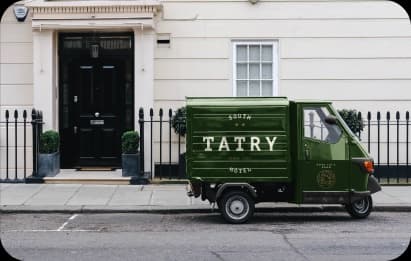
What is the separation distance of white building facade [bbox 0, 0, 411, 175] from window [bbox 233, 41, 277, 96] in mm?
23

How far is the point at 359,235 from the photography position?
8930 millimetres

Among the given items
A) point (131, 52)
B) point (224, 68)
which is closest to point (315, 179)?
point (224, 68)

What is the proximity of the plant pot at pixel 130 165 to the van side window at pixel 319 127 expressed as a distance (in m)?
4.85

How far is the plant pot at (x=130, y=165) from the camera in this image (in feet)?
45.6

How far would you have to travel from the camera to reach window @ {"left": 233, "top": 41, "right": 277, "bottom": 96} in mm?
15016

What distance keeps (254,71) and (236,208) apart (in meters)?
5.68

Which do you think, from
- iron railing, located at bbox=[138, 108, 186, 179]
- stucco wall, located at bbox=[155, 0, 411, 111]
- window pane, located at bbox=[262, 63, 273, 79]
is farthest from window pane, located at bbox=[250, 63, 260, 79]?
iron railing, located at bbox=[138, 108, 186, 179]

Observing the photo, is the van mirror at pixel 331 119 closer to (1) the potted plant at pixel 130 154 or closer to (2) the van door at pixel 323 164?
(2) the van door at pixel 323 164

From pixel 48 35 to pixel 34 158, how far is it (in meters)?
2.75

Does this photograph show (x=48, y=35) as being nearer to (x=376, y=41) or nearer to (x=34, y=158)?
(x=34, y=158)

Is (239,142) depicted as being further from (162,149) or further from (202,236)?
Result: (162,149)

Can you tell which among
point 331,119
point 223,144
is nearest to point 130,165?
point 223,144

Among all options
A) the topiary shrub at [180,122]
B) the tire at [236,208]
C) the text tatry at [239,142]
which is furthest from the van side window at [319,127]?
the topiary shrub at [180,122]

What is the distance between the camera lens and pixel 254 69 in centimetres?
1506
